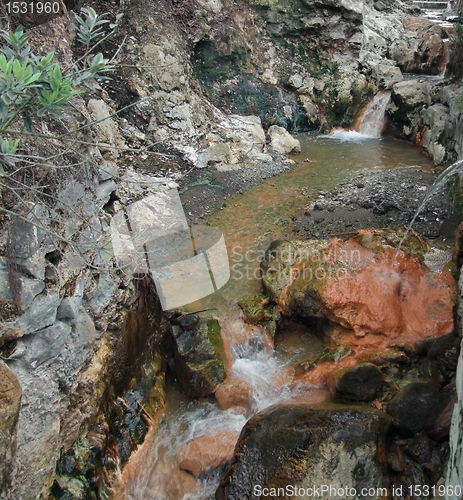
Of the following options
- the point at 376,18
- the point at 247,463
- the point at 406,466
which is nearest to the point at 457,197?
the point at 406,466

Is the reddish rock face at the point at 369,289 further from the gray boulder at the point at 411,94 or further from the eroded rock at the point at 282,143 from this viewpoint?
the gray boulder at the point at 411,94

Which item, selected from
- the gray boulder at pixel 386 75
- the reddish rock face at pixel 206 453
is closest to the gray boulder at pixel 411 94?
the gray boulder at pixel 386 75

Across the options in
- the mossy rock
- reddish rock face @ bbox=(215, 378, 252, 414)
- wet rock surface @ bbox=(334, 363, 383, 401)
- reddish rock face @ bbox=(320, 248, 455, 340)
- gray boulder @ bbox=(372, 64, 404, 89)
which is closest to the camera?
wet rock surface @ bbox=(334, 363, 383, 401)

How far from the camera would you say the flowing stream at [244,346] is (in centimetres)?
398

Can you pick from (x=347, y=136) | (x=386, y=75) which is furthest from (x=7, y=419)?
(x=386, y=75)

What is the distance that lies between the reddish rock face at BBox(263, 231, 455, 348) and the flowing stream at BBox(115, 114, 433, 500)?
1.80 feet

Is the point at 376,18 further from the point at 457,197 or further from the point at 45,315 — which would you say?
the point at 45,315

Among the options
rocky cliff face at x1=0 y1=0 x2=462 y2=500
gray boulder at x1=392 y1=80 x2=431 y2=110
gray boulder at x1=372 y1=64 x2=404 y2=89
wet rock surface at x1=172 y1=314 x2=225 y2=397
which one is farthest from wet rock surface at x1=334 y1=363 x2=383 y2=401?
gray boulder at x1=372 y1=64 x2=404 y2=89

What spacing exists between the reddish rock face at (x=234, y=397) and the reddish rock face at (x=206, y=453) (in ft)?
1.27

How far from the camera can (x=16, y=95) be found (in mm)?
1977

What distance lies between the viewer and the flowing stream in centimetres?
398

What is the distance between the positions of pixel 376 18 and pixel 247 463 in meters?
16.7

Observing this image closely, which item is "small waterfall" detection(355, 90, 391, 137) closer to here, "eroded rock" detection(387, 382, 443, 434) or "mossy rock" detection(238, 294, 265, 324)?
"mossy rock" detection(238, 294, 265, 324)

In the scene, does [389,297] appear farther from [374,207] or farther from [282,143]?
[282,143]
